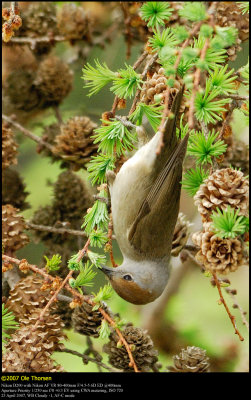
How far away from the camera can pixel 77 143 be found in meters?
1.46

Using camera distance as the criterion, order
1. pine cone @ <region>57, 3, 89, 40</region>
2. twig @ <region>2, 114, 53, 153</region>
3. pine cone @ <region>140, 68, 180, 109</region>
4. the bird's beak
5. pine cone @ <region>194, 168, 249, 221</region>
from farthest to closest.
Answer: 1. pine cone @ <region>57, 3, 89, 40</region>
2. twig @ <region>2, 114, 53, 153</region>
3. the bird's beak
4. pine cone @ <region>140, 68, 180, 109</region>
5. pine cone @ <region>194, 168, 249, 221</region>

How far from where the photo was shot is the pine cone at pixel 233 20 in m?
1.14

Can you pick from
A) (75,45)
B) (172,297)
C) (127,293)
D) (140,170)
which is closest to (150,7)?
(140,170)

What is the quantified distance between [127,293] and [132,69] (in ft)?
1.47

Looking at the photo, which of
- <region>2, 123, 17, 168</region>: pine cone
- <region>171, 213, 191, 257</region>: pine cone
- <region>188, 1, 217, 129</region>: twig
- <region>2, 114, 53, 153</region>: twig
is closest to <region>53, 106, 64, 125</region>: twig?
<region>2, 114, 53, 153</region>: twig

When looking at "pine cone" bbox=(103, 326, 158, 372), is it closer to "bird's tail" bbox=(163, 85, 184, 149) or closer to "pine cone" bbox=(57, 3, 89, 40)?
"bird's tail" bbox=(163, 85, 184, 149)

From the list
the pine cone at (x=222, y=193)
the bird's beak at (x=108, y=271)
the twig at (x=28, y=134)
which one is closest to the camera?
the pine cone at (x=222, y=193)

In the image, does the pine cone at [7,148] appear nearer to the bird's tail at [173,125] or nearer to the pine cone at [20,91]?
the pine cone at [20,91]

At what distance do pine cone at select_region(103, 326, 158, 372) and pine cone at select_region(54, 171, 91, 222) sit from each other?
17.2 inches

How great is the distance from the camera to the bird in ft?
3.42

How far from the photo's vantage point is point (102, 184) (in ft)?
3.54

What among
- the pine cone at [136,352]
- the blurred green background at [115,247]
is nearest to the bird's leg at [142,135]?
the pine cone at [136,352]

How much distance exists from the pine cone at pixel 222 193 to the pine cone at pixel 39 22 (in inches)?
40.1

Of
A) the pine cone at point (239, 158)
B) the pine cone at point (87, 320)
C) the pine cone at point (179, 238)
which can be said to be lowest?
Answer: the pine cone at point (87, 320)
